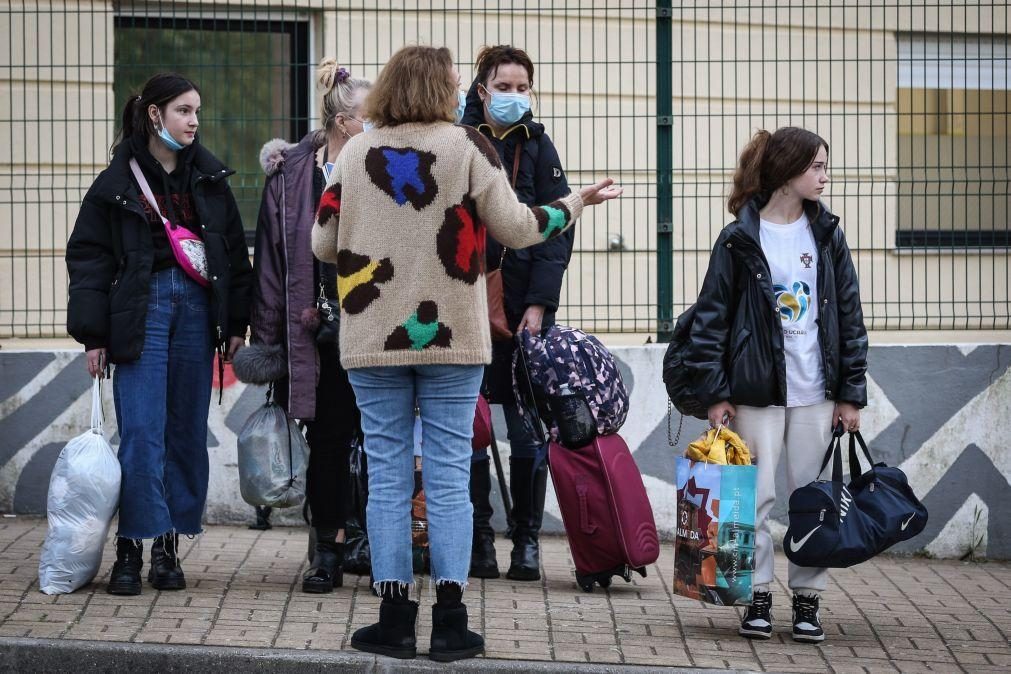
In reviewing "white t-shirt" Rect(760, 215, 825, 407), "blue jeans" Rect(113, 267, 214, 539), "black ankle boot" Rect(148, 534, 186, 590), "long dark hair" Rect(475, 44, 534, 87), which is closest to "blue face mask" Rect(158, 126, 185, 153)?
"blue jeans" Rect(113, 267, 214, 539)

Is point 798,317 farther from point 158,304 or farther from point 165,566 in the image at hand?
point 165,566

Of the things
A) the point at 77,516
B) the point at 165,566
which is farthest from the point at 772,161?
the point at 77,516

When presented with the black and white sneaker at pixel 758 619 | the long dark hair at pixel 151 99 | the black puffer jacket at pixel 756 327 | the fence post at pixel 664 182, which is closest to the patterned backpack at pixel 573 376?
the black puffer jacket at pixel 756 327

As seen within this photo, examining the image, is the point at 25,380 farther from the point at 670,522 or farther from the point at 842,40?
the point at 842,40

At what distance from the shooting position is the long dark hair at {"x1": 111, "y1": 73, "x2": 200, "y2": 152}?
5.44 metres

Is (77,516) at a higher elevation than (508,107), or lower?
lower

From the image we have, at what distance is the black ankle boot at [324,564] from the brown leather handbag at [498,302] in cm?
101

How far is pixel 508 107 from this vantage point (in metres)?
5.62

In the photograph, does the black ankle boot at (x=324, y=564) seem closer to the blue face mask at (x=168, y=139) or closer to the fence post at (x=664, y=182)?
the blue face mask at (x=168, y=139)

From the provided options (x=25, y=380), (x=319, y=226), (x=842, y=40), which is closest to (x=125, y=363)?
(x=319, y=226)

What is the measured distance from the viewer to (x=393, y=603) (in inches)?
178

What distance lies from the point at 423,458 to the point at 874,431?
11.6ft

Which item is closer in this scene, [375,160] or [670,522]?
[375,160]

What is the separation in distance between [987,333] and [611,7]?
273 cm
